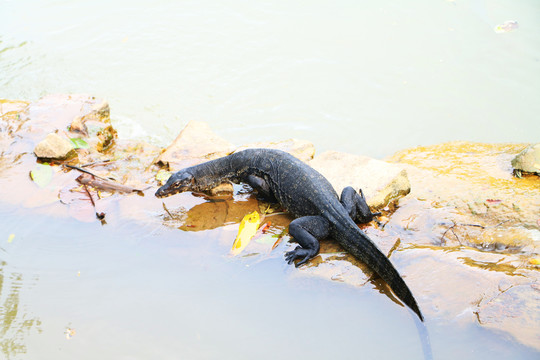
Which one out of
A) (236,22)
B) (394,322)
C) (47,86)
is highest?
(236,22)

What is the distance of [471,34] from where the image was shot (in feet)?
39.1

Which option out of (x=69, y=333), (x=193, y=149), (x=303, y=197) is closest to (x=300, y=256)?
(x=303, y=197)

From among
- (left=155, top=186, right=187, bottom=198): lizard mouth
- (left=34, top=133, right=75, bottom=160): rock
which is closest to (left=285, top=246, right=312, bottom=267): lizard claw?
(left=155, top=186, right=187, bottom=198): lizard mouth

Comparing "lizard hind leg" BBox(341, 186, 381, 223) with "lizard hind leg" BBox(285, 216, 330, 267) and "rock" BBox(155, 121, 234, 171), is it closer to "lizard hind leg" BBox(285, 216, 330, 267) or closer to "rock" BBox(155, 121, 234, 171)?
"lizard hind leg" BBox(285, 216, 330, 267)

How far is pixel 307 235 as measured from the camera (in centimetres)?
534

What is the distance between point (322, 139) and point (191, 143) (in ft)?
9.68

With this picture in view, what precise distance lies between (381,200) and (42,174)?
5.26 meters

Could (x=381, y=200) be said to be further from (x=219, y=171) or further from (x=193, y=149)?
(x=193, y=149)

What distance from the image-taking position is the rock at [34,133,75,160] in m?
7.02

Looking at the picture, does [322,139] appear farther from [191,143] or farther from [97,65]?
[97,65]

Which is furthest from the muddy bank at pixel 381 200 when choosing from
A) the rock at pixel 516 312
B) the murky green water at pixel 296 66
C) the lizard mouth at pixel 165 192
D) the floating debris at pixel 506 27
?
the floating debris at pixel 506 27

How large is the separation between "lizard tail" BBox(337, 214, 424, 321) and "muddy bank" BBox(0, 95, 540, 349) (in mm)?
129

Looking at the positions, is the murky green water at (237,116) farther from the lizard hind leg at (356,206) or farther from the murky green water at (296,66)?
the lizard hind leg at (356,206)

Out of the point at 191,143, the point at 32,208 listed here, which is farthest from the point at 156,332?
the point at 191,143
